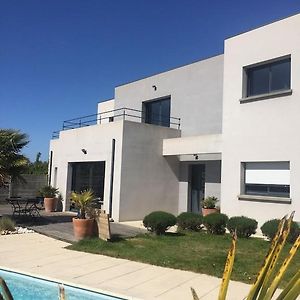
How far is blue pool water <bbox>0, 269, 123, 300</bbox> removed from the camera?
828cm

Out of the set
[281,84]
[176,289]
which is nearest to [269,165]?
[281,84]

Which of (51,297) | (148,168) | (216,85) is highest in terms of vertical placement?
(216,85)

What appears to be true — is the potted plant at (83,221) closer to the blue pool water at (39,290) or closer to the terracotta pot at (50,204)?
→ the blue pool water at (39,290)

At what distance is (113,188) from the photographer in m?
20.2

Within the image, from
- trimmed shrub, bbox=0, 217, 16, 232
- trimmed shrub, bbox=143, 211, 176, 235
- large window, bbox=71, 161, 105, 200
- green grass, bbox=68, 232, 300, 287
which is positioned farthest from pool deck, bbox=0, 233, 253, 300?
large window, bbox=71, 161, 105, 200

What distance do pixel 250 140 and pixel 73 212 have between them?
40.0ft

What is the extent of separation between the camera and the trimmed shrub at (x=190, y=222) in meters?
16.0

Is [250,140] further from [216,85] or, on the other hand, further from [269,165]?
[216,85]

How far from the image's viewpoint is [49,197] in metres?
24.4

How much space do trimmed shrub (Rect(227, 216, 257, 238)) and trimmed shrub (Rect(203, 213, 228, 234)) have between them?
0.63m

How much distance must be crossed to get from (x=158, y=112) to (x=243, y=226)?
12720mm

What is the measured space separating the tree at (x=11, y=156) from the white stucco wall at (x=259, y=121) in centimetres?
895

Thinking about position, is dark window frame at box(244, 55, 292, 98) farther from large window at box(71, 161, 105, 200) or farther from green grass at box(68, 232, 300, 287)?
large window at box(71, 161, 105, 200)

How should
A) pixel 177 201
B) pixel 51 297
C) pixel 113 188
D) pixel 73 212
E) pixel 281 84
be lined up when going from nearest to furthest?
pixel 51 297 < pixel 281 84 < pixel 113 188 < pixel 177 201 < pixel 73 212
